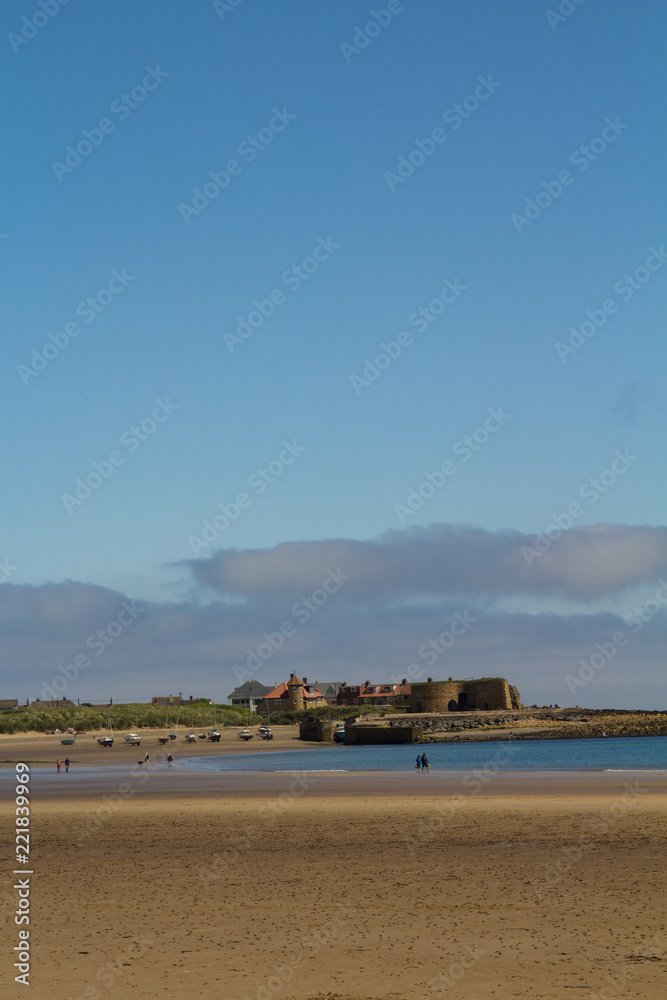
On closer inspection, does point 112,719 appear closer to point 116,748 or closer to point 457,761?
point 116,748

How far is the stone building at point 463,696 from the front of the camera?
167250 millimetres

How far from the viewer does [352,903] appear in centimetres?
1650

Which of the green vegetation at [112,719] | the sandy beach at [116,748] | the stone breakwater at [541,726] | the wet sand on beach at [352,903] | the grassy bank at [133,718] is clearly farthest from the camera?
the grassy bank at [133,718]

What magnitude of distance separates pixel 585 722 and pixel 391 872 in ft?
492

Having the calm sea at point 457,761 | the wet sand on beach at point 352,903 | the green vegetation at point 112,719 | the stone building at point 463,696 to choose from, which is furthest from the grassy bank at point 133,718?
the wet sand on beach at point 352,903

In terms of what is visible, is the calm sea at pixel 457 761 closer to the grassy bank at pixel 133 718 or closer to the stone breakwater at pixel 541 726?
the stone breakwater at pixel 541 726

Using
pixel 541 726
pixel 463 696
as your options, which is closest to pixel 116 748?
pixel 541 726

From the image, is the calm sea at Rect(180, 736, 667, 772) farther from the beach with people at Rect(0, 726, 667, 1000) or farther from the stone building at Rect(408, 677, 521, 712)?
the stone building at Rect(408, 677, 521, 712)

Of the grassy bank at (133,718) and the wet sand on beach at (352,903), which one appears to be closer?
the wet sand on beach at (352,903)

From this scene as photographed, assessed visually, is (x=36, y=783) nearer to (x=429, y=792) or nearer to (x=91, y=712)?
(x=429, y=792)

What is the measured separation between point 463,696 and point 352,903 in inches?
6261

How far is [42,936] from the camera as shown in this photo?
14.7m

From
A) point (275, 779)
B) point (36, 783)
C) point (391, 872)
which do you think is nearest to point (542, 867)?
point (391, 872)

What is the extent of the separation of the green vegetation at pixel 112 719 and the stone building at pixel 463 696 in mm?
32004
